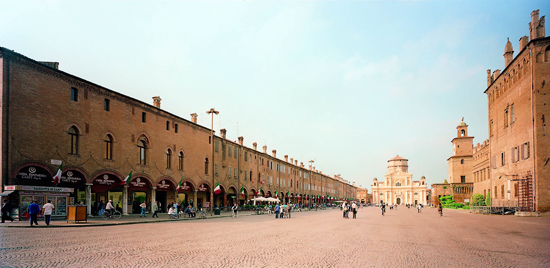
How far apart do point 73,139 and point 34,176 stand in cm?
415

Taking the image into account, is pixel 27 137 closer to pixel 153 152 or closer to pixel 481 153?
pixel 153 152

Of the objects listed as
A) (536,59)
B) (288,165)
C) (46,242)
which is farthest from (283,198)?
(46,242)

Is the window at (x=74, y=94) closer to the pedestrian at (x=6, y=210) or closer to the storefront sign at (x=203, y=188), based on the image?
the pedestrian at (x=6, y=210)

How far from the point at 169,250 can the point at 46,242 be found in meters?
4.75

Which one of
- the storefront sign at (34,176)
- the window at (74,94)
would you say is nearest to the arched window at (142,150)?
the window at (74,94)

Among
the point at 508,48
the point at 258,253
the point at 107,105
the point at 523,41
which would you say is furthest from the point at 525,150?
Result: the point at 107,105

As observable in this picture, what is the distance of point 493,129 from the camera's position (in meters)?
53.1

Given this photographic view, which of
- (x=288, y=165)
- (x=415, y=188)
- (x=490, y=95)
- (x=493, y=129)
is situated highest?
(x=490, y=95)

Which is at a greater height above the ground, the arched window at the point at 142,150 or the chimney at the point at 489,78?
the chimney at the point at 489,78

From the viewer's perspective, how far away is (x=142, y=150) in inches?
1399

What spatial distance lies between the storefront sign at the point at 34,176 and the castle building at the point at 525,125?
4031cm

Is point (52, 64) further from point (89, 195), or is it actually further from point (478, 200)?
point (478, 200)

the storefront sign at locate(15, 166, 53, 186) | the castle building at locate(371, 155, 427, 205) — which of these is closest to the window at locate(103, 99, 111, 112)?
the storefront sign at locate(15, 166, 53, 186)

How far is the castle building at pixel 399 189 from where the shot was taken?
552 ft
